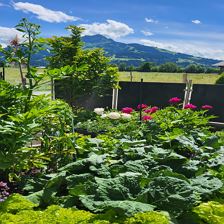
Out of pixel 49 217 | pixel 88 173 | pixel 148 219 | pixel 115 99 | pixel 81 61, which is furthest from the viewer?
pixel 115 99

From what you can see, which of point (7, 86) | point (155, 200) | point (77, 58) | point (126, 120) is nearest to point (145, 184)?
point (155, 200)

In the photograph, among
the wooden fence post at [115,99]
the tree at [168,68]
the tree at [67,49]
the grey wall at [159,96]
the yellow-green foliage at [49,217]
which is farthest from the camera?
the tree at [168,68]

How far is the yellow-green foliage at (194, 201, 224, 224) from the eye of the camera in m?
2.04

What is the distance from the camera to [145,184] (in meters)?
2.28

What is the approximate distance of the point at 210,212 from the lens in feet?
6.94

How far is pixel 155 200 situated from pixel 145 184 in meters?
0.15

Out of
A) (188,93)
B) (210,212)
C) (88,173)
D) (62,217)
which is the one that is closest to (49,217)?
(62,217)

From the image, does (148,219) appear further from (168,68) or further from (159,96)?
(168,68)

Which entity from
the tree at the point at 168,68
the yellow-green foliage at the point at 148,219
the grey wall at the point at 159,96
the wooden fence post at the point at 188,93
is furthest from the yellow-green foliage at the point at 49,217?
the tree at the point at 168,68

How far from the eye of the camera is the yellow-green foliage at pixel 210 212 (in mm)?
2042

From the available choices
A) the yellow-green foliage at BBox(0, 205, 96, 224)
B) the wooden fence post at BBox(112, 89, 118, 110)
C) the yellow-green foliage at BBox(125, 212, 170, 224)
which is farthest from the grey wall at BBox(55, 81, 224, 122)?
the yellow-green foliage at BBox(125, 212, 170, 224)

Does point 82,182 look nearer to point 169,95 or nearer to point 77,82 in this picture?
point 77,82

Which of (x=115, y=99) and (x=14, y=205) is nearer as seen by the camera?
(x=14, y=205)

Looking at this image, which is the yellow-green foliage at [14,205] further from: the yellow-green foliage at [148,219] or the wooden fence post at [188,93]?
the wooden fence post at [188,93]
